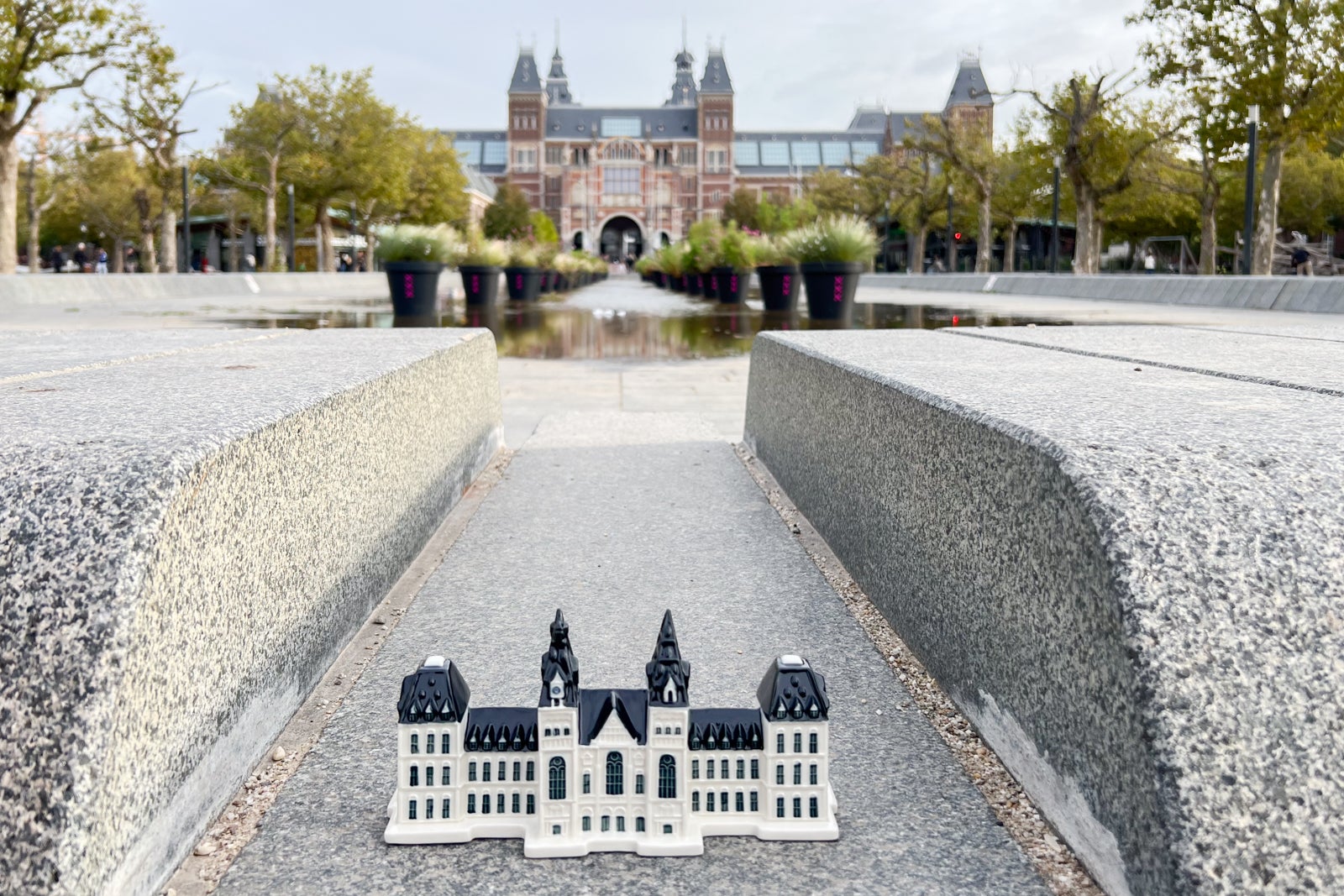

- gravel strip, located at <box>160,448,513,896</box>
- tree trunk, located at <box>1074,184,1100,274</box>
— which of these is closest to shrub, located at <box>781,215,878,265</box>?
gravel strip, located at <box>160,448,513,896</box>

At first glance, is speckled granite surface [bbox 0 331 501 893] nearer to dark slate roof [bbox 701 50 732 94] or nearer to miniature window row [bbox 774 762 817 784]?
miniature window row [bbox 774 762 817 784]

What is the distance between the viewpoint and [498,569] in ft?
12.8

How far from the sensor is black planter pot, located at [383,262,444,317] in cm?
1719

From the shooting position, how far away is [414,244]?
58.9ft

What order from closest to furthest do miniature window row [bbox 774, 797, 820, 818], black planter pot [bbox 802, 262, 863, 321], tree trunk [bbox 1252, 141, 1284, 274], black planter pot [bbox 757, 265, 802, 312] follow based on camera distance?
miniature window row [bbox 774, 797, 820, 818]
black planter pot [bbox 802, 262, 863, 321]
black planter pot [bbox 757, 265, 802, 312]
tree trunk [bbox 1252, 141, 1284, 274]

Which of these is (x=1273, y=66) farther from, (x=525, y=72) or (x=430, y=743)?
(x=525, y=72)

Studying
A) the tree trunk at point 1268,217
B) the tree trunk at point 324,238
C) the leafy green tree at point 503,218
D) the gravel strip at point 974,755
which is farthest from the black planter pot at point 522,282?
the leafy green tree at point 503,218

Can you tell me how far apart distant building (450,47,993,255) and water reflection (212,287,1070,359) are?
389 feet

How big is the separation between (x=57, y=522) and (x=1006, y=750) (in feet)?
5.96

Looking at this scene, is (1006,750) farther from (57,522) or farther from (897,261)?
(897,261)

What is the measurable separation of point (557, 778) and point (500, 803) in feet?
0.43

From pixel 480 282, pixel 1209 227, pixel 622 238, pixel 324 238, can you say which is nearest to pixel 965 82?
pixel 622 238

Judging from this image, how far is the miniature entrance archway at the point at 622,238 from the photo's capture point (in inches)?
5729

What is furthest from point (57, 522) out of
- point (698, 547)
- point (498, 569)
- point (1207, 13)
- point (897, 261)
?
point (897, 261)
